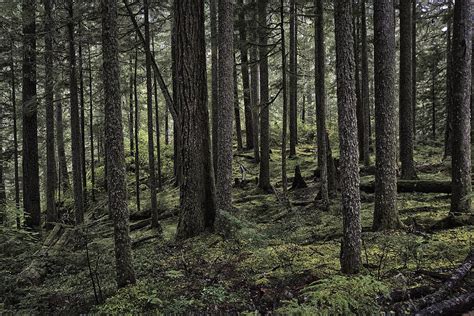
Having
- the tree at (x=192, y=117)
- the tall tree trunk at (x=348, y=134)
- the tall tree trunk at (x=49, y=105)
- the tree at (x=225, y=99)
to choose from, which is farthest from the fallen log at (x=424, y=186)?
the tall tree trunk at (x=49, y=105)

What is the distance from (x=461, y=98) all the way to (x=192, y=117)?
5.76m

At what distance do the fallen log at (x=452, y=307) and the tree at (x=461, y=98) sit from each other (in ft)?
12.7

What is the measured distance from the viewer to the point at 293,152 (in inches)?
846

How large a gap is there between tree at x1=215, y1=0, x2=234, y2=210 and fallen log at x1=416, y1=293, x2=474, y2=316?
621 cm

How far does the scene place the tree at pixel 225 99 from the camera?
923 centimetres

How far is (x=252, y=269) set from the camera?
19.7 ft

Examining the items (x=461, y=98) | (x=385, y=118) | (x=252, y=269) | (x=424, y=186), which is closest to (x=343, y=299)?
(x=252, y=269)

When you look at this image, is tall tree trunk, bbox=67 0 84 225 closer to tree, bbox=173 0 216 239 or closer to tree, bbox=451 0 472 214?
tree, bbox=173 0 216 239

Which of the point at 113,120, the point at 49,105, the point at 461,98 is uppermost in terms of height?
the point at 49,105

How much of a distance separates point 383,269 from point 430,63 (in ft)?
65.4

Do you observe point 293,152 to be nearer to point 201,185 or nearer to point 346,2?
point 201,185

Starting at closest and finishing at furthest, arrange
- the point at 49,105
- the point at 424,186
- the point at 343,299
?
1. the point at 343,299
2. the point at 424,186
3. the point at 49,105

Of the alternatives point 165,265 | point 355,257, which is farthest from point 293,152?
point 355,257

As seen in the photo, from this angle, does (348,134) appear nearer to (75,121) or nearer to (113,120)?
(113,120)
